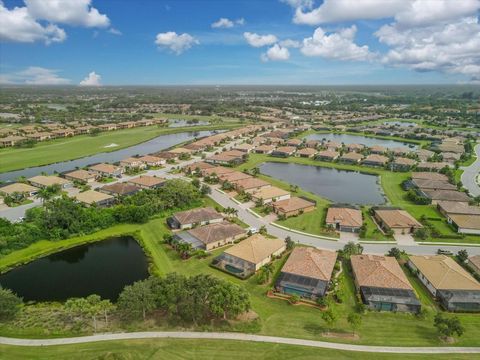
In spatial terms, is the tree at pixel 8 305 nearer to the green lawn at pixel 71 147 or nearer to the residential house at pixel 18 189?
the residential house at pixel 18 189

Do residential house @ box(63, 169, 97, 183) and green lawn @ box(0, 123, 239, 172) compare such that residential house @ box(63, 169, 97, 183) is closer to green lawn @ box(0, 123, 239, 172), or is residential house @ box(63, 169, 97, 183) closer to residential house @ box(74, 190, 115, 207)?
residential house @ box(74, 190, 115, 207)

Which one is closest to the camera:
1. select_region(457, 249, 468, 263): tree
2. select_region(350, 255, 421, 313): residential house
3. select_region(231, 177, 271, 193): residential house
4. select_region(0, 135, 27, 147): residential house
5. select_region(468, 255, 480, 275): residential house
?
select_region(350, 255, 421, 313): residential house

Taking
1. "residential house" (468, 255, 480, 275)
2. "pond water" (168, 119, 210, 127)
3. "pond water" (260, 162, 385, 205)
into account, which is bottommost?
"pond water" (260, 162, 385, 205)

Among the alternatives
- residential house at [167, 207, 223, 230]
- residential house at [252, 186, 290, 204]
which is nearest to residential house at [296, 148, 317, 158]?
residential house at [252, 186, 290, 204]

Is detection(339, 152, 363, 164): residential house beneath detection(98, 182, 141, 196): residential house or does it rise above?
beneath

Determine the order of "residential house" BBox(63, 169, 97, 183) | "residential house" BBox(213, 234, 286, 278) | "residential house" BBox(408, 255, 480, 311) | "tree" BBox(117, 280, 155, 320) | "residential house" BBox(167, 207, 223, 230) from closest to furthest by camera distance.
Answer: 1. "tree" BBox(117, 280, 155, 320)
2. "residential house" BBox(408, 255, 480, 311)
3. "residential house" BBox(213, 234, 286, 278)
4. "residential house" BBox(167, 207, 223, 230)
5. "residential house" BBox(63, 169, 97, 183)

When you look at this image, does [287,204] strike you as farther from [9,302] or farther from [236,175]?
[9,302]

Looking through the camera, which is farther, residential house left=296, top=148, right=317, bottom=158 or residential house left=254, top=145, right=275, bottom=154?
residential house left=254, top=145, right=275, bottom=154
